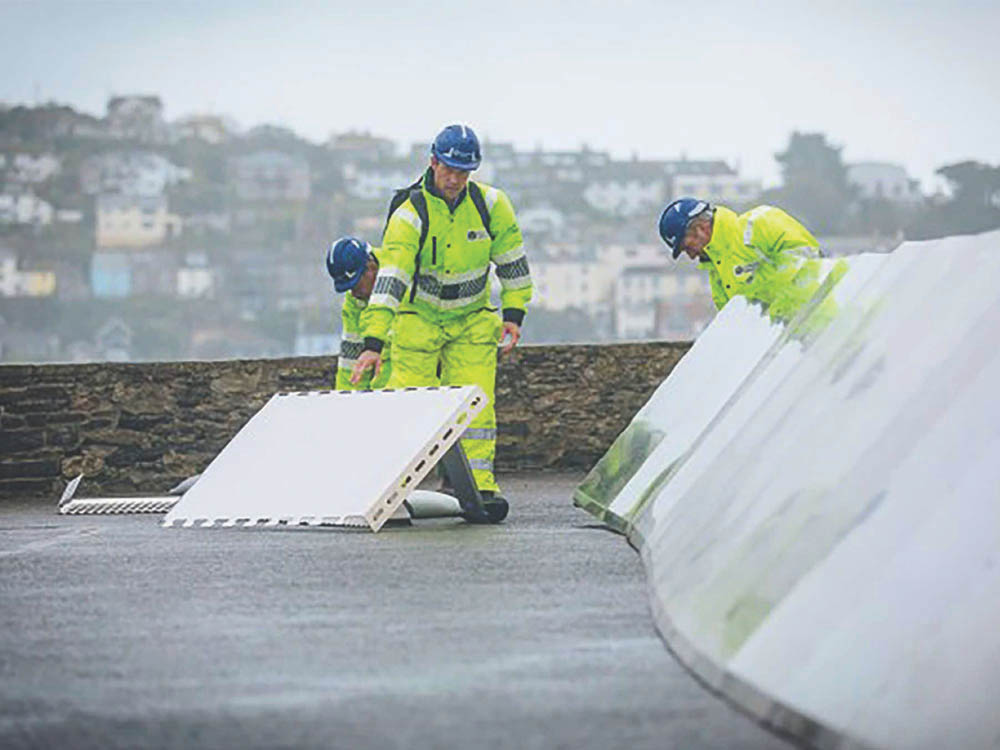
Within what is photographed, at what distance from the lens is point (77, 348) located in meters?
33.9

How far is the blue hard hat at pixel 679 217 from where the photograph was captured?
39.1ft

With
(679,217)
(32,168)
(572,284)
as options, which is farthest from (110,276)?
(679,217)

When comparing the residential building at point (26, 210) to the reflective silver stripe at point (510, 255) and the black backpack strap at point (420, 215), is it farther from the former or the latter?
the black backpack strap at point (420, 215)

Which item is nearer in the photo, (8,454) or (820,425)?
(820,425)

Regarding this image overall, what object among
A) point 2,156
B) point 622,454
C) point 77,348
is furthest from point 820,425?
point 2,156

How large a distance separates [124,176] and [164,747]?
123 feet

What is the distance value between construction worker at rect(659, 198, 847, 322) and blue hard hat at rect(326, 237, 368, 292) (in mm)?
1411

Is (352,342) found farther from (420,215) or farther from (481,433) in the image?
(481,433)

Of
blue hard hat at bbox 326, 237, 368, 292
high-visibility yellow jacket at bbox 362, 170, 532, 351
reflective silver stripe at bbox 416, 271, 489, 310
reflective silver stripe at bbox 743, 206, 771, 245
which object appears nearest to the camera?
high-visibility yellow jacket at bbox 362, 170, 532, 351

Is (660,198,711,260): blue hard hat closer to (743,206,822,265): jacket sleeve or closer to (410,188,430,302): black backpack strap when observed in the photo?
(743,206,822,265): jacket sleeve

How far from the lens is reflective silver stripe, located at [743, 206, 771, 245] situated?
445 inches

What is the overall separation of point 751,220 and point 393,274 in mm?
1857

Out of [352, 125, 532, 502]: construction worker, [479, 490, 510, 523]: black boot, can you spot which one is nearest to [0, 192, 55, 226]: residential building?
[352, 125, 532, 502]: construction worker

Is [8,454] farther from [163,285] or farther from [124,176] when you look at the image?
[124,176]
